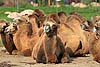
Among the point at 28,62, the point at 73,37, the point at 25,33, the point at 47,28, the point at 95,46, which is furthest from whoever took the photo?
the point at 25,33

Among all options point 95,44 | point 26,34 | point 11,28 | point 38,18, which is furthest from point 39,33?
point 95,44

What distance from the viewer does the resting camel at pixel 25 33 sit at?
405 inches

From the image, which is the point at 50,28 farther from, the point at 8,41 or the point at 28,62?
the point at 8,41

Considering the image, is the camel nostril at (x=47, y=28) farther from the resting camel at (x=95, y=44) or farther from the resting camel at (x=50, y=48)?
the resting camel at (x=95, y=44)

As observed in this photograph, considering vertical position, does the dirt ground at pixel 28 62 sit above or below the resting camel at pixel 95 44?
below

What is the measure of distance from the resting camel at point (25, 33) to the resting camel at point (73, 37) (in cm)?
59

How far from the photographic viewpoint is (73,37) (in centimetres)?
1040

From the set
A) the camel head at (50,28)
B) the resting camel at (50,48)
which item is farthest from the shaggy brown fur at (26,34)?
the camel head at (50,28)

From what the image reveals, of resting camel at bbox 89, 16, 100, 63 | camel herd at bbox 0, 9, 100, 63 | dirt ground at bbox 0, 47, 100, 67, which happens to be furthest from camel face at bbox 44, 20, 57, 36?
camel herd at bbox 0, 9, 100, 63

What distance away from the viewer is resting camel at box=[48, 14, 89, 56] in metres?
10.3

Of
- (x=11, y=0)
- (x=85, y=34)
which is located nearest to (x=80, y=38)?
(x=85, y=34)

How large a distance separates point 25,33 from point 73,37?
1.09 metres

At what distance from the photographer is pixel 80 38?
10.4 meters

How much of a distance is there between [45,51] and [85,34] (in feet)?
7.22
